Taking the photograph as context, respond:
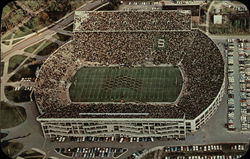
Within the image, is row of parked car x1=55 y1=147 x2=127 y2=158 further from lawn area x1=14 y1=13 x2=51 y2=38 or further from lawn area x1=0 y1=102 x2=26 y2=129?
lawn area x1=14 y1=13 x2=51 y2=38

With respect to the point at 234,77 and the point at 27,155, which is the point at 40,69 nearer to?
the point at 27,155

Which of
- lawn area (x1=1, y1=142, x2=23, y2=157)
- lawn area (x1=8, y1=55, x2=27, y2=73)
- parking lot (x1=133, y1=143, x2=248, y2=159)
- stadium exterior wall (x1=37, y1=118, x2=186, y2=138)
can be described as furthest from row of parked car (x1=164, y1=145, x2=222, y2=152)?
lawn area (x1=8, y1=55, x2=27, y2=73)

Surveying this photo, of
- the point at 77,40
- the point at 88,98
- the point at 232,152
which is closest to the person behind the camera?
the point at 232,152

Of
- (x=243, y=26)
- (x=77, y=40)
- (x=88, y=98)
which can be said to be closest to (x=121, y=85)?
(x=88, y=98)

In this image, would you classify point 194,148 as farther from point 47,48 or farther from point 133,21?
point 47,48

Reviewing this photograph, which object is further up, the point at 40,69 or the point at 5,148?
the point at 40,69

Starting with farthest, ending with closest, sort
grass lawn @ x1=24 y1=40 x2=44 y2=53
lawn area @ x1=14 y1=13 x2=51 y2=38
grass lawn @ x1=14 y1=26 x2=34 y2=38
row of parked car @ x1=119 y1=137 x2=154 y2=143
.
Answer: lawn area @ x1=14 y1=13 x2=51 y2=38 < grass lawn @ x1=14 y1=26 x2=34 y2=38 < grass lawn @ x1=24 y1=40 x2=44 y2=53 < row of parked car @ x1=119 y1=137 x2=154 y2=143

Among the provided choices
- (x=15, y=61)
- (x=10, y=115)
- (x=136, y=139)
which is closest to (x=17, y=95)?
(x=10, y=115)
